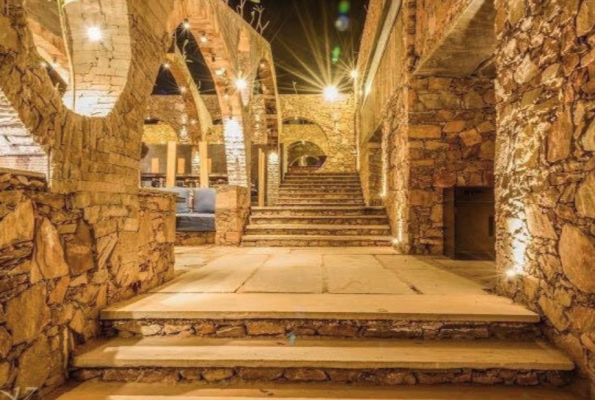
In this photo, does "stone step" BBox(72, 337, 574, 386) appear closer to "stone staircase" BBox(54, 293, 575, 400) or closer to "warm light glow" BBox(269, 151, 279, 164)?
"stone staircase" BBox(54, 293, 575, 400)

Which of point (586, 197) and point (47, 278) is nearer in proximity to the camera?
point (586, 197)

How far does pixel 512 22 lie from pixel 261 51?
25.1 feet

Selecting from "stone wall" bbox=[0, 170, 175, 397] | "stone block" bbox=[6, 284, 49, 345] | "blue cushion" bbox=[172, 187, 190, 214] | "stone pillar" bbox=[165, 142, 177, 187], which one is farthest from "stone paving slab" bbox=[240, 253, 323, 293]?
"stone pillar" bbox=[165, 142, 177, 187]

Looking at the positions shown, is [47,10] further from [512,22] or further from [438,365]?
[438,365]

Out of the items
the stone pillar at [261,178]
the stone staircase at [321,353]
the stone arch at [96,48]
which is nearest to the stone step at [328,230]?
the stone pillar at [261,178]

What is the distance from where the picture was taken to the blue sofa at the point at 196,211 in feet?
20.6

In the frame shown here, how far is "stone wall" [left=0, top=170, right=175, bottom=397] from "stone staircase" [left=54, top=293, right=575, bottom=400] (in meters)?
0.16

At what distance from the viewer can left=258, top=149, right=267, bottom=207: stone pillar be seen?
347 inches

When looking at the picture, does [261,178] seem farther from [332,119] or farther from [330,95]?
[330,95]

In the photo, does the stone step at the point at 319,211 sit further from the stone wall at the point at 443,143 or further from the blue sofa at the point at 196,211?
the stone wall at the point at 443,143

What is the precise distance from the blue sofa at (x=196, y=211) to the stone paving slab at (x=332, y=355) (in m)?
4.14

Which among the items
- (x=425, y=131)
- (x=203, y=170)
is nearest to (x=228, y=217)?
(x=203, y=170)

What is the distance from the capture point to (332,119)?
14.2m

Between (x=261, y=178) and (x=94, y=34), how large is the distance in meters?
6.28
